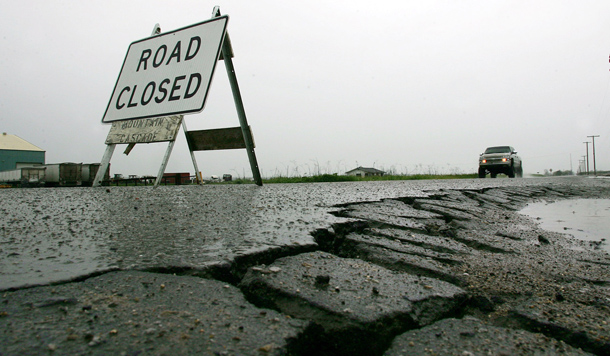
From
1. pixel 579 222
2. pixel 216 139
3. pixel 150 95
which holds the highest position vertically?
pixel 150 95

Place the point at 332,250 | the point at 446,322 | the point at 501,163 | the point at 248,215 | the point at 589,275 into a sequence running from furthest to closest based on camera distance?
the point at 501,163 → the point at 248,215 → the point at 332,250 → the point at 589,275 → the point at 446,322

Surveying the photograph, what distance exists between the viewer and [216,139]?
525cm

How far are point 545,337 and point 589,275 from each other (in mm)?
754

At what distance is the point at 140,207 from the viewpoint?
2873 mm

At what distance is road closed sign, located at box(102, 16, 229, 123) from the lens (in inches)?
132

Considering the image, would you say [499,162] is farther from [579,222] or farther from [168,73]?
[168,73]

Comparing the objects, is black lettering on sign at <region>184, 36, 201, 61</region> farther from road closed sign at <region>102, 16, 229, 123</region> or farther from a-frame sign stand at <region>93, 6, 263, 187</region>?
a-frame sign stand at <region>93, 6, 263, 187</region>

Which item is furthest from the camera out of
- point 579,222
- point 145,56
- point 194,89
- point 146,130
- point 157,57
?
point 146,130

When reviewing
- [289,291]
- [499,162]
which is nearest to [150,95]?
[289,291]

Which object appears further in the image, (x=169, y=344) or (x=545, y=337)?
(x=545, y=337)

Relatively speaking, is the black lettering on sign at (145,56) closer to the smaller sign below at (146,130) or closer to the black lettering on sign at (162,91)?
the black lettering on sign at (162,91)

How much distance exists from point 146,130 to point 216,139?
938 mm

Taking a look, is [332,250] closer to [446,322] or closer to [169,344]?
[446,322]

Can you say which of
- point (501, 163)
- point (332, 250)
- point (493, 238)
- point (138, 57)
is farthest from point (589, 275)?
point (501, 163)
